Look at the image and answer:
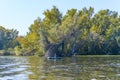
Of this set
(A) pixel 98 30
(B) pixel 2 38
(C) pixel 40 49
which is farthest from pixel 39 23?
(B) pixel 2 38

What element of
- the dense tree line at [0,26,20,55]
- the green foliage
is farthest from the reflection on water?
the green foliage

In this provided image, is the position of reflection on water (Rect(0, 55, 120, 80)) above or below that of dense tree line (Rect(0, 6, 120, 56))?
below

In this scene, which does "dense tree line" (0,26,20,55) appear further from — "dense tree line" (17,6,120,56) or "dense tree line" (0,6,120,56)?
"dense tree line" (17,6,120,56)

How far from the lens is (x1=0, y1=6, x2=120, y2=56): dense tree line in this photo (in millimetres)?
78438

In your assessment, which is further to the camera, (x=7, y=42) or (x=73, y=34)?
(x=7, y=42)

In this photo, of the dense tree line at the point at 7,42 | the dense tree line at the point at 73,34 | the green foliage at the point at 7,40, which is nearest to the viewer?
the dense tree line at the point at 73,34

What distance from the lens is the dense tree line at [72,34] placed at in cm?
7844

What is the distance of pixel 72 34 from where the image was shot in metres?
81.8

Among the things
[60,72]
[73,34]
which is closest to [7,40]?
[73,34]

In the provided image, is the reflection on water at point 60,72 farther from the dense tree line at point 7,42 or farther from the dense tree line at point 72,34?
the dense tree line at point 7,42

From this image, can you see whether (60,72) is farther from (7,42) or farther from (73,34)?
(7,42)

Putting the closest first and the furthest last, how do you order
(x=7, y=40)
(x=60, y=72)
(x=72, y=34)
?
1. (x=60, y=72)
2. (x=72, y=34)
3. (x=7, y=40)

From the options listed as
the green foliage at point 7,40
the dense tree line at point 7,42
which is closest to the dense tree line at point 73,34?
the dense tree line at point 7,42

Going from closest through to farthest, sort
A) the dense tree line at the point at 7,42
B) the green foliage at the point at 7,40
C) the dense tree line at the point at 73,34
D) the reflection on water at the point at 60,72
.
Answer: the reflection on water at the point at 60,72, the dense tree line at the point at 73,34, the dense tree line at the point at 7,42, the green foliage at the point at 7,40
